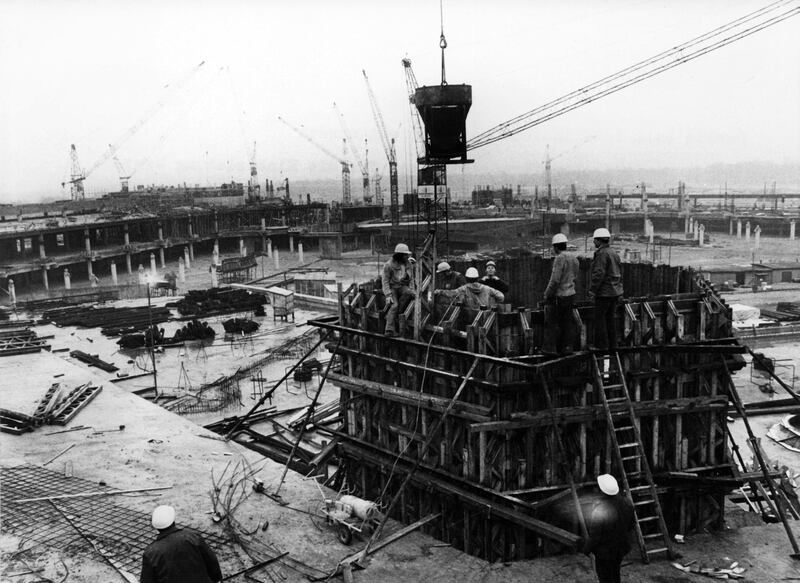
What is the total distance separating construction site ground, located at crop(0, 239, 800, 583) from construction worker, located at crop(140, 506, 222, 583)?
2.28 m

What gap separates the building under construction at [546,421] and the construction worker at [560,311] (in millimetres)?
185

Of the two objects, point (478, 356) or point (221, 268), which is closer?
point (478, 356)

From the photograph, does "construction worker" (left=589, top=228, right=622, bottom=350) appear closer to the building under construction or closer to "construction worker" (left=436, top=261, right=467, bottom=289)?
the building under construction

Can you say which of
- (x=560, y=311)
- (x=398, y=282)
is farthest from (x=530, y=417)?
(x=398, y=282)

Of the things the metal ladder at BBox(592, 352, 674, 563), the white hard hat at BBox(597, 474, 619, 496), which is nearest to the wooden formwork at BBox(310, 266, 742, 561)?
the metal ladder at BBox(592, 352, 674, 563)

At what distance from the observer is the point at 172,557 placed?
6332mm

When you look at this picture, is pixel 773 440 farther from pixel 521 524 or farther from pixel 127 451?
pixel 127 451

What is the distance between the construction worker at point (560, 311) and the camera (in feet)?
32.1

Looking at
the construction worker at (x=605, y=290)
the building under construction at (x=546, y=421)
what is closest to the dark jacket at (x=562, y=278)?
the construction worker at (x=605, y=290)

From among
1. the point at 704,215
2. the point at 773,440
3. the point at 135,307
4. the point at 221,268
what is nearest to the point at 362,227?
the point at 221,268

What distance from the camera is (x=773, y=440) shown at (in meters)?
19.6

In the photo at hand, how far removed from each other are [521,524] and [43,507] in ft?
25.4

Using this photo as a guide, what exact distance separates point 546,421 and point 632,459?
175cm

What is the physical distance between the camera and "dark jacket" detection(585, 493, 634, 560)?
711cm
